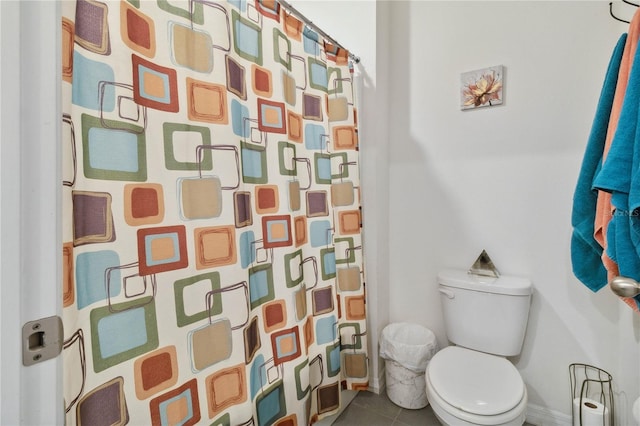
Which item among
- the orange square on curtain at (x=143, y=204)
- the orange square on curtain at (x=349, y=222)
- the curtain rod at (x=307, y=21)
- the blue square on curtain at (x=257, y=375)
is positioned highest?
the curtain rod at (x=307, y=21)

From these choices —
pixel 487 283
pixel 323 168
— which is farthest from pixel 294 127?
pixel 487 283

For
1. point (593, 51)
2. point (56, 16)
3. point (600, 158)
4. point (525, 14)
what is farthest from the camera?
point (525, 14)

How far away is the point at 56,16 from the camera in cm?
45

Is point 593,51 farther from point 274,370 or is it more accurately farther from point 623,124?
point 274,370

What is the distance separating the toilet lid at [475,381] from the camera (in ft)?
3.68

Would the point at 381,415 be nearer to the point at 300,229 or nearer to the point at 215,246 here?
the point at 300,229

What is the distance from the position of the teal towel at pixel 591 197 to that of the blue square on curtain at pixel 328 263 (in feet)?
3.12

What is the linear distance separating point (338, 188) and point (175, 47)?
93cm

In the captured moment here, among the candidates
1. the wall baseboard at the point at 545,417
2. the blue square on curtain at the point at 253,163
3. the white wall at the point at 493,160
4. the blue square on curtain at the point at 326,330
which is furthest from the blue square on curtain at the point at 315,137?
the wall baseboard at the point at 545,417

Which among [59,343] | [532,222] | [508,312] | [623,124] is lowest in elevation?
[508,312]

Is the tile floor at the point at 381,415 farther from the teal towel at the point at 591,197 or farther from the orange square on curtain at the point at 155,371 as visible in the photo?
the orange square on curtain at the point at 155,371

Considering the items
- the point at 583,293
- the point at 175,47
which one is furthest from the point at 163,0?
the point at 583,293

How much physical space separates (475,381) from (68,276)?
141 centimetres

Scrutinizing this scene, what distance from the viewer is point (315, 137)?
4.58 ft
